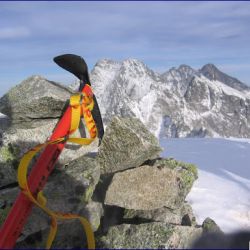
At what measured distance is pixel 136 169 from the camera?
6.38 metres

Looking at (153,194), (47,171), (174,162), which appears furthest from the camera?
(174,162)

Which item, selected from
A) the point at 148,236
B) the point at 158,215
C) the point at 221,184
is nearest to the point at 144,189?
the point at 158,215

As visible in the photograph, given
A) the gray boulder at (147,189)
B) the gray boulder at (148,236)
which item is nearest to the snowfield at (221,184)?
the gray boulder at (147,189)

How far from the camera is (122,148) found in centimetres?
631

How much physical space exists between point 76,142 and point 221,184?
205 inches

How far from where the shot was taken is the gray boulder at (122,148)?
6.30 m

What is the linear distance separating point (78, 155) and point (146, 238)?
2.02m

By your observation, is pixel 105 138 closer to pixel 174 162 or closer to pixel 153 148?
pixel 153 148

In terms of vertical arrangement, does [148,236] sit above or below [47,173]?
below

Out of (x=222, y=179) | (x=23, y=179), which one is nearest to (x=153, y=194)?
(x=23, y=179)

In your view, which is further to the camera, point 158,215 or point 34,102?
point 34,102

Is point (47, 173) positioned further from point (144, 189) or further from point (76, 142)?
point (144, 189)

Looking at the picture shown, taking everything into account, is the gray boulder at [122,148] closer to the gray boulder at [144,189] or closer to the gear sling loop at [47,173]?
the gray boulder at [144,189]

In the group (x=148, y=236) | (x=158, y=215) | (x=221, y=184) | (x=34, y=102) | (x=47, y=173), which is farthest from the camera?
(x=221, y=184)
